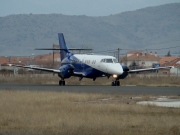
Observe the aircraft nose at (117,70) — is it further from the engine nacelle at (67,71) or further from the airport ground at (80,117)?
the airport ground at (80,117)

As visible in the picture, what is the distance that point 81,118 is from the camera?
23.2 m

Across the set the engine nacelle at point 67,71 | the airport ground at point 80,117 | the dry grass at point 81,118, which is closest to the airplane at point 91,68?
the engine nacelle at point 67,71

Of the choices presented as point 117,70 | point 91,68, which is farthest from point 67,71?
point 117,70

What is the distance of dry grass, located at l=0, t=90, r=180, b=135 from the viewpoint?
2009 cm

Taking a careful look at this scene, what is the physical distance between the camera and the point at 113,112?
25.8 meters

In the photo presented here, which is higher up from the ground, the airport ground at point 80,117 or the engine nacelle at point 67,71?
the engine nacelle at point 67,71

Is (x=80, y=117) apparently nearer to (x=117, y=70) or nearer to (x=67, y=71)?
(x=117, y=70)

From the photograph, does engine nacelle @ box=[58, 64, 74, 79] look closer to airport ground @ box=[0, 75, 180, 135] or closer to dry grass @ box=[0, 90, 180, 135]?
airport ground @ box=[0, 75, 180, 135]

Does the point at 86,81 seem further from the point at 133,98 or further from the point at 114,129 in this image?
the point at 114,129

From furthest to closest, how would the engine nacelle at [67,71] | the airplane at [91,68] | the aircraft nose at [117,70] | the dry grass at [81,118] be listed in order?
the engine nacelle at [67,71] < the airplane at [91,68] < the aircraft nose at [117,70] < the dry grass at [81,118]

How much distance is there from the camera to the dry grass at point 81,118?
2009 cm

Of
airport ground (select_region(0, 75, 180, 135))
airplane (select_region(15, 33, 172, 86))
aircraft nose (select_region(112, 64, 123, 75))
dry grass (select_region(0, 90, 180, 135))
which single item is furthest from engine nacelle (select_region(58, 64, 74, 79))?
dry grass (select_region(0, 90, 180, 135))

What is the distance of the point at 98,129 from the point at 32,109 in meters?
6.86

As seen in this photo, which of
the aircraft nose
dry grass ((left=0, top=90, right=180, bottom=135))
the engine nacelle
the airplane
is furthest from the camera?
the engine nacelle
